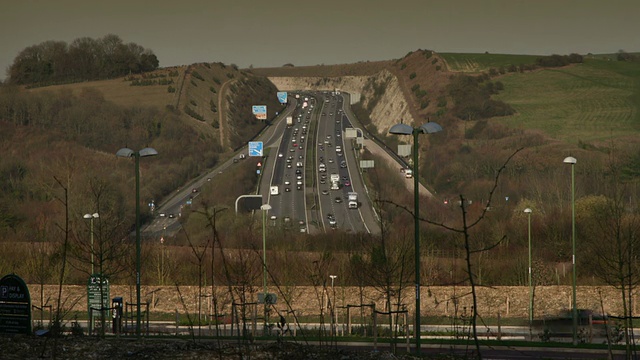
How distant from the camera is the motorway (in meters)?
96.9

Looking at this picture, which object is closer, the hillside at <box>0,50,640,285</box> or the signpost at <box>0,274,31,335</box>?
the signpost at <box>0,274,31,335</box>

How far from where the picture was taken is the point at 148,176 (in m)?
123

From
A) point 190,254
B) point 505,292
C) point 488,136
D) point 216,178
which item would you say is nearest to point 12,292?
point 505,292

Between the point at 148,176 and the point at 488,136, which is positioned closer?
the point at 148,176

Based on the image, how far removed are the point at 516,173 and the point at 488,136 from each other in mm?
31431

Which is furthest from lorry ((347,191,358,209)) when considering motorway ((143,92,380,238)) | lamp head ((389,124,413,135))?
lamp head ((389,124,413,135))

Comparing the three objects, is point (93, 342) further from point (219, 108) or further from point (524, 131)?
point (219, 108)

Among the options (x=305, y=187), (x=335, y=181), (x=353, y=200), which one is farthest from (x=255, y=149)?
(x=353, y=200)

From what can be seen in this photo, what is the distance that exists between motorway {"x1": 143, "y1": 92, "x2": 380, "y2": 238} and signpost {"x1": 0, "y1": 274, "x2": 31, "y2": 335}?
59616 mm

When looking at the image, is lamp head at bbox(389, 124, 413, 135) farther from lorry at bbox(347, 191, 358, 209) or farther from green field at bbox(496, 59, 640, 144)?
green field at bbox(496, 59, 640, 144)

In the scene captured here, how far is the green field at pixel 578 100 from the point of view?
13762cm

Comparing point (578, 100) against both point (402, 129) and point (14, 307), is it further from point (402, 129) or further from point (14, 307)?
point (14, 307)

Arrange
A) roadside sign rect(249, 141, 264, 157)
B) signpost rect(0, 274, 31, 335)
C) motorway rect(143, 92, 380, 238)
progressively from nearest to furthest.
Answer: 1. signpost rect(0, 274, 31, 335)
2. motorway rect(143, 92, 380, 238)
3. roadside sign rect(249, 141, 264, 157)

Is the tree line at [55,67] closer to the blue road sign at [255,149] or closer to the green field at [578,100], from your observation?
the blue road sign at [255,149]
